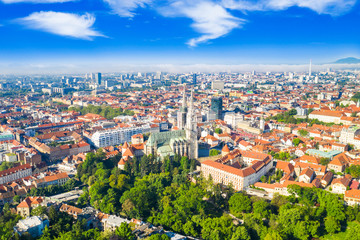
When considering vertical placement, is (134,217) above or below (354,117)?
below

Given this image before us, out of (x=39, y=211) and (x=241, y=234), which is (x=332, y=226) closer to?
(x=241, y=234)

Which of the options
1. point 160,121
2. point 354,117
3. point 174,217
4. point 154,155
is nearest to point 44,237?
point 174,217

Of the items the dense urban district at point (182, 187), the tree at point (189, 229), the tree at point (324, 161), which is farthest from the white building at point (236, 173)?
the tree at point (189, 229)

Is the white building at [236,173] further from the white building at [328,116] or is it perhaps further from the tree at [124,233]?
the white building at [328,116]

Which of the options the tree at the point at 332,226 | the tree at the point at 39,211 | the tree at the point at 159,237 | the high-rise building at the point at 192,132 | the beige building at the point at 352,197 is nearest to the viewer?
the tree at the point at 159,237

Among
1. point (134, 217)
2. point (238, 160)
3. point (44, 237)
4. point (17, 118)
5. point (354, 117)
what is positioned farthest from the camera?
point (17, 118)

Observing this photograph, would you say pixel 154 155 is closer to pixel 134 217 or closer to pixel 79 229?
pixel 134 217
